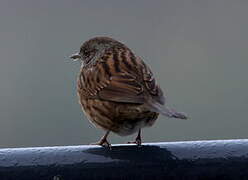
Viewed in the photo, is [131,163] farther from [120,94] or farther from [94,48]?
[94,48]

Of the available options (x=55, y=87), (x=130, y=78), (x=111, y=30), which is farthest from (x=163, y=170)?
(x=111, y=30)

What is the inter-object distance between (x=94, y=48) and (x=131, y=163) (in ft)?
10.4

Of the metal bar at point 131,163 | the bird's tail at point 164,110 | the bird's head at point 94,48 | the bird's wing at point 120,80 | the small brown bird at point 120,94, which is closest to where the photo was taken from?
the metal bar at point 131,163

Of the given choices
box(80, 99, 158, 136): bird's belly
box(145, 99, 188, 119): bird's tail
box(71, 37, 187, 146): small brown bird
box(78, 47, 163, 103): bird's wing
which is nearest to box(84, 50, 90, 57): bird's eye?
box(71, 37, 187, 146): small brown bird

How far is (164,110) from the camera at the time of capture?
6.14 metres

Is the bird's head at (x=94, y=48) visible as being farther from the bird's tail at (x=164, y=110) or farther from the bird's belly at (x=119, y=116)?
the bird's tail at (x=164, y=110)

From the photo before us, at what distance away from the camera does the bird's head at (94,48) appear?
7.91 meters

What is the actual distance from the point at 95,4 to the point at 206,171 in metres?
14.3

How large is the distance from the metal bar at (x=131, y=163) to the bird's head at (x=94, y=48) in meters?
2.73

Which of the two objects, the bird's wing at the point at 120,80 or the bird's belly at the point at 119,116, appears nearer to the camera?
the bird's belly at the point at 119,116

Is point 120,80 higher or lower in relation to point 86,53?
higher

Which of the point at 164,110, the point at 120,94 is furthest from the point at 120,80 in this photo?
the point at 164,110

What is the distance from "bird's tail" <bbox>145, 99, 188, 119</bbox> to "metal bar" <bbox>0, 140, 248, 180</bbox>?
711 mm

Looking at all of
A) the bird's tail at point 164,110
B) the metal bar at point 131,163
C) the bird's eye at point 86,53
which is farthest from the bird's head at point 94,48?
the metal bar at point 131,163
